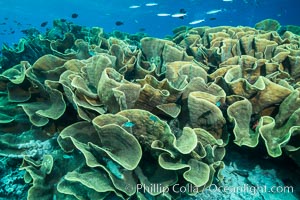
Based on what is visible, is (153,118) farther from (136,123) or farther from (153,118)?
(136,123)

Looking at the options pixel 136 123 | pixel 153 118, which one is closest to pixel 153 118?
pixel 153 118

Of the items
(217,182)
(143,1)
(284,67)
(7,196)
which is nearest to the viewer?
(217,182)

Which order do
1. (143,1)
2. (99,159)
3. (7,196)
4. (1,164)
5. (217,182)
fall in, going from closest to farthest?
(99,159), (217,182), (7,196), (1,164), (143,1)

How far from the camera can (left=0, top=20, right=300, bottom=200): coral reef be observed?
8.06 feet

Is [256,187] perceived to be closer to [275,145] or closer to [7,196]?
[275,145]

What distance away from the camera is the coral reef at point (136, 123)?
246cm

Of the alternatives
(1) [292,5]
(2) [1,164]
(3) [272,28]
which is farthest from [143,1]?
(2) [1,164]

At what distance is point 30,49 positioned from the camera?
5758mm

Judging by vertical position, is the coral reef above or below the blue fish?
below

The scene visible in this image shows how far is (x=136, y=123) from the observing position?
255 cm

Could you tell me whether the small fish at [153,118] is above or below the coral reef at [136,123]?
above

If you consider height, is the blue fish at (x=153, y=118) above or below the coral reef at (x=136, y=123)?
above

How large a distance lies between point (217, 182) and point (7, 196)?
2.38 metres

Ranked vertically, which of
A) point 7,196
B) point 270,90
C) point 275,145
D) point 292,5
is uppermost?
point 270,90
